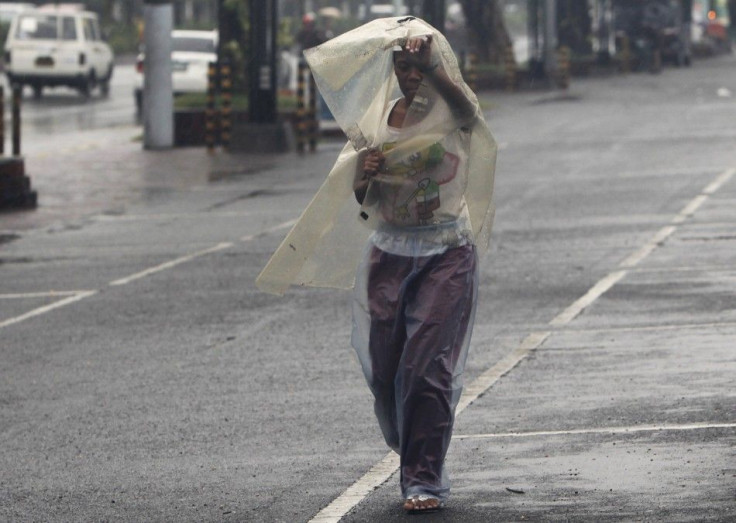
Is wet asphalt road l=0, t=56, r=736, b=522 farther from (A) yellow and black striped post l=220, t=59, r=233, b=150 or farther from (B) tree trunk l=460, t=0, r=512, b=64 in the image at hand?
(B) tree trunk l=460, t=0, r=512, b=64

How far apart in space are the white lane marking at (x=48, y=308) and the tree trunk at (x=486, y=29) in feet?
126

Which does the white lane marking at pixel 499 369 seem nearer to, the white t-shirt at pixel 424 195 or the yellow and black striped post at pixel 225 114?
the white t-shirt at pixel 424 195

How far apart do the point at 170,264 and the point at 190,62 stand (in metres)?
23.6

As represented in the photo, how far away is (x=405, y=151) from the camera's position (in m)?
6.68

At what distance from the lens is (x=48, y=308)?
12.9m

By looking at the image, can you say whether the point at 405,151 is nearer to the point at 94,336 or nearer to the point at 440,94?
the point at 440,94

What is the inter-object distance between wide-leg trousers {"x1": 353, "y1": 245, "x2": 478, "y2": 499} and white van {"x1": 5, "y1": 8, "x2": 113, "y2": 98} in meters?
39.1

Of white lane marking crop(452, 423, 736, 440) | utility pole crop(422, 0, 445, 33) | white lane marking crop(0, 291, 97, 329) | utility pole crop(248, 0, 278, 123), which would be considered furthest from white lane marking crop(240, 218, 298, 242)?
utility pole crop(422, 0, 445, 33)

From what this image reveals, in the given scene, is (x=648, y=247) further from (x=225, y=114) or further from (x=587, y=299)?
(x=225, y=114)

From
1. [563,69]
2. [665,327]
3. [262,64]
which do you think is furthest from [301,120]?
[563,69]

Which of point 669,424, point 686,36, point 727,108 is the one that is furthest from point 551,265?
point 686,36

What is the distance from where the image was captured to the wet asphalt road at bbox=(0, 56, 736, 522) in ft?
22.9

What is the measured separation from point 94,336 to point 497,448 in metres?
4.45

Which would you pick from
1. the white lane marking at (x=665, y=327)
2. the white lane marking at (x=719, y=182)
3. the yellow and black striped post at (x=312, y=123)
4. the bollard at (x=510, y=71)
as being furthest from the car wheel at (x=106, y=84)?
the white lane marking at (x=665, y=327)
